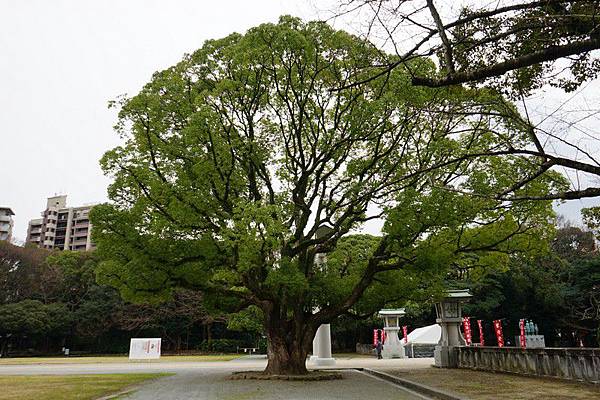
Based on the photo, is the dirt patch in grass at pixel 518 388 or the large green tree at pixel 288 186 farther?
the large green tree at pixel 288 186

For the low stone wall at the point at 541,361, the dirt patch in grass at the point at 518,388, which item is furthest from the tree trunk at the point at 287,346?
the low stone wall at the point at 541,361

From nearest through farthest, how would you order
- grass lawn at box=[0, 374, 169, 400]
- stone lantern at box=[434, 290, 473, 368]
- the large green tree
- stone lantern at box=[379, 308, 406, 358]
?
grass lawn at box=[0, 374, 169, 400], the large green tree, stone lantern at box=[434, 290, 473, 368], stone lantern at box=[379, 308, 406, 358]

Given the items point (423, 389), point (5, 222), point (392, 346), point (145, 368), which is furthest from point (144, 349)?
point (5, 222)

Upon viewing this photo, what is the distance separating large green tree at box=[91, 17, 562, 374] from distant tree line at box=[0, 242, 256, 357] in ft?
93.6

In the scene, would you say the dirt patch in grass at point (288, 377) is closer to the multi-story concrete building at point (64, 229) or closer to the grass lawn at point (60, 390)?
the grass lawn at point (60, 390)

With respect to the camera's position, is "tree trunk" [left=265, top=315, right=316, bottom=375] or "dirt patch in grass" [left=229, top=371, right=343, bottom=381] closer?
"dirt patch in grass" [left=229, top=371, right=343, bottom=381]

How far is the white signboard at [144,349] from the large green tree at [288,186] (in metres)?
16.0

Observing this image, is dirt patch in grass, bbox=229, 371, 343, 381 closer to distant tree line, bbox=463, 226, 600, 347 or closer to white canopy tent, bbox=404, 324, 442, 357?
white canopy tent, bbox=404, 324, 442, 357

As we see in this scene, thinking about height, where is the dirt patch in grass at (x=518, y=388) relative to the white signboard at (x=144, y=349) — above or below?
below

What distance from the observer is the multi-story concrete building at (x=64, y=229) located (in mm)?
82812

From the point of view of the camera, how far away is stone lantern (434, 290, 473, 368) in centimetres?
1762

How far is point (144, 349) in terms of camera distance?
28641mm

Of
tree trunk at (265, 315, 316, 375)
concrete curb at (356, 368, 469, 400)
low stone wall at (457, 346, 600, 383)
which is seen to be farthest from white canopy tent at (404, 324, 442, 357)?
tree trunk at (265, 315, 316, 375)

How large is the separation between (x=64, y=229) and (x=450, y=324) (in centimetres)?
8058
